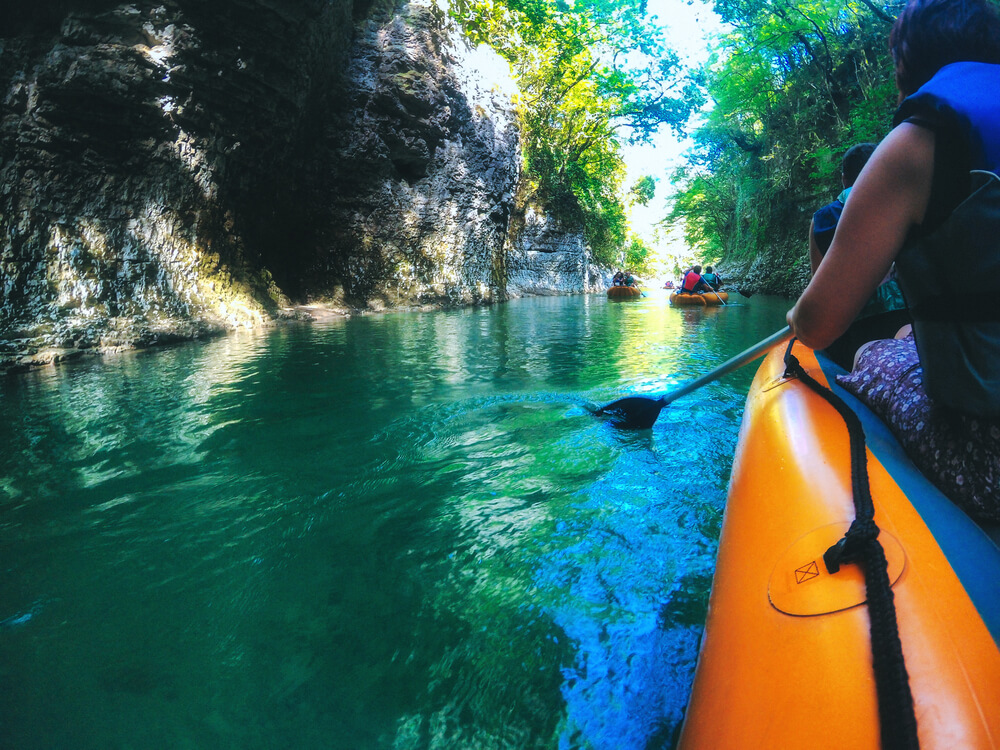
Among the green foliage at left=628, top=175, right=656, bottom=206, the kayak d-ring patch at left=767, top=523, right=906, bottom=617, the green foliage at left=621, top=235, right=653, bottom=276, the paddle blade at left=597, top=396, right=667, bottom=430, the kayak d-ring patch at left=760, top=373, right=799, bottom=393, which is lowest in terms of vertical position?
the paddle blade at left=597, top=396, right=667, bottom=430

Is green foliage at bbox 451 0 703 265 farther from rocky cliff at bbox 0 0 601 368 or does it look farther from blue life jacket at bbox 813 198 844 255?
blue life jacket at bbox 813 198 844 255

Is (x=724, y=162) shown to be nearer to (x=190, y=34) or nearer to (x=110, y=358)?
(x=190, y=34)

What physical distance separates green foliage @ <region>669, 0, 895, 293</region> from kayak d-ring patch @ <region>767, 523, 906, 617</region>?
41.9 ft

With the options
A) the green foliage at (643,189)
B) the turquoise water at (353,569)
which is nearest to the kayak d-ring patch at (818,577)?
the turquoise water at (353,569)

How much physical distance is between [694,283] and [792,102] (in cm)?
834

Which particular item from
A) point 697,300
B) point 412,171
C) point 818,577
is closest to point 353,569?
point 818,577

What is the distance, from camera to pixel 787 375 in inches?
71.1

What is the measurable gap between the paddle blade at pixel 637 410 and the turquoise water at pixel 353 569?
15 centimetres

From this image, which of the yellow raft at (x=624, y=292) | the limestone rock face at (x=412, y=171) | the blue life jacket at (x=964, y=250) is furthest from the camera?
the yellow raft at (x=624, y=292)

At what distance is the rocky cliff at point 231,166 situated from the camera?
574cm

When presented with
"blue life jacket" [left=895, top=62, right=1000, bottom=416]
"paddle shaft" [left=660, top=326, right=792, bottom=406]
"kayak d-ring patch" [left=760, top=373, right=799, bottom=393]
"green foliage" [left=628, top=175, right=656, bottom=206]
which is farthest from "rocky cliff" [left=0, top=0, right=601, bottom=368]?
"green foliage" [left=628, top=175, right=656, bottom=206]

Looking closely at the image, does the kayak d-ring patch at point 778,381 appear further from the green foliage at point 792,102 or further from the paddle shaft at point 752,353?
the green foliage at point 792,102

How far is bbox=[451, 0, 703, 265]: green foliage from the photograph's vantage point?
51.7 feet

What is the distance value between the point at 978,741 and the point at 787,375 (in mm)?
1445
